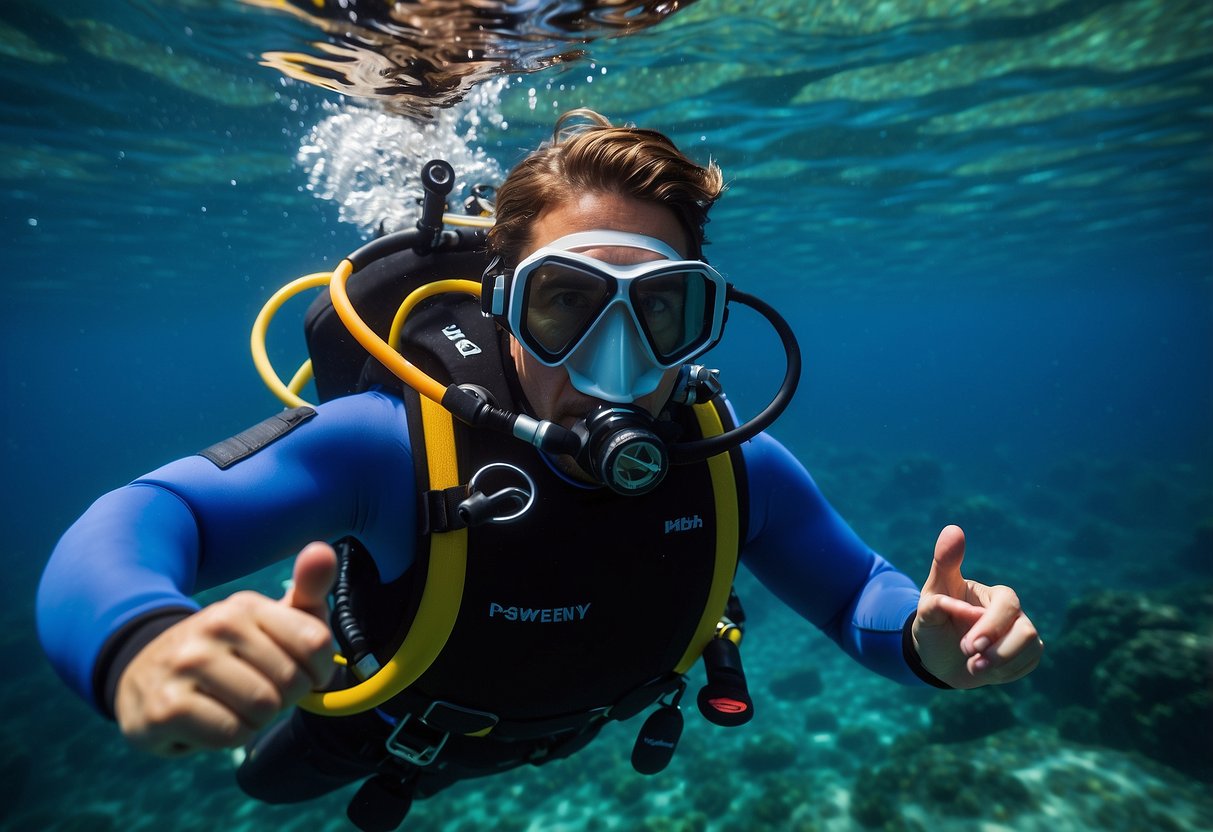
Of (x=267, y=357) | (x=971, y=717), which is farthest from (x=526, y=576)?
(x=971, y=717)

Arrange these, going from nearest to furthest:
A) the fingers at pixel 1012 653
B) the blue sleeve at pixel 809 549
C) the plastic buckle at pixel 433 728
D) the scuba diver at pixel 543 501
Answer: the fingers at pixel 1012 653 < the scuba diver at pixel 543 501 < the plastic buckle at pixel 433 728 < the blue sleeve at pixel 809 549

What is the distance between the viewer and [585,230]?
2271 millimetres

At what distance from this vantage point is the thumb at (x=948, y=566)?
176 centimetres

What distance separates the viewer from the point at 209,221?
18031mm

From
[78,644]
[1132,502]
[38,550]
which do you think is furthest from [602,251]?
[38,550]

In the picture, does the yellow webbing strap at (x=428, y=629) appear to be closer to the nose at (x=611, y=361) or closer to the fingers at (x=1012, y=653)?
the nose at (x=611, y=361)

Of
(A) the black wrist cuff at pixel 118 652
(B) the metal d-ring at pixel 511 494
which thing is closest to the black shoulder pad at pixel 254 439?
(B) the metal d-ring at pixel 511 494

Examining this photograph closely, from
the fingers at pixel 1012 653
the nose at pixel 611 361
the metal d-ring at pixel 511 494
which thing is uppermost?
the nose at pixel 611 361

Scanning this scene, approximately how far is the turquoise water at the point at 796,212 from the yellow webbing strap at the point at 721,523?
6.10 metres

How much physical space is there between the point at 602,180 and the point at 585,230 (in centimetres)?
23

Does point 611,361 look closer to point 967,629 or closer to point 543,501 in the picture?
point 543,501

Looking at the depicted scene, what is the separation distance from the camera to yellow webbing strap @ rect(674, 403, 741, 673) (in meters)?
2.52

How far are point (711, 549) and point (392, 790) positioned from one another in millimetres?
2283

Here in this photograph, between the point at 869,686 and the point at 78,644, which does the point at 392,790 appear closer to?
the point at 78,644
